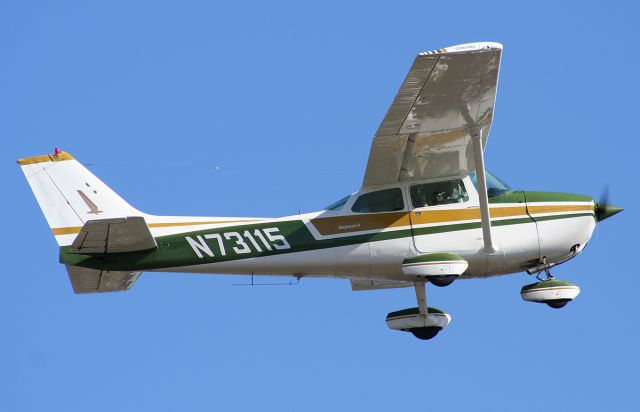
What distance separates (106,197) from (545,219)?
5.65m

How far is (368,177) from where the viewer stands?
17.5 metres

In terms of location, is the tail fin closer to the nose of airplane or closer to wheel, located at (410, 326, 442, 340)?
wheel, located at (410, 326, 442, 340)

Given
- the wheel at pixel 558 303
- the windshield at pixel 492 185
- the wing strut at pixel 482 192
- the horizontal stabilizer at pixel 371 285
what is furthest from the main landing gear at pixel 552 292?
the horizontal stabilizer at pixel 371 285

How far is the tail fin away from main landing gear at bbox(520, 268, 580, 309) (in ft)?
17.5

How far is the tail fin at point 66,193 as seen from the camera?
1697cm

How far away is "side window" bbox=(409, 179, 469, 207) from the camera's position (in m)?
17.5

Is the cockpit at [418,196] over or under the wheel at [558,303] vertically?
over

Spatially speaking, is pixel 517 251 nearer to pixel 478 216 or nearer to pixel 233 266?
pixel 478 216

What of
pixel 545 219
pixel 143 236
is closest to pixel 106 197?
pixel 143 236

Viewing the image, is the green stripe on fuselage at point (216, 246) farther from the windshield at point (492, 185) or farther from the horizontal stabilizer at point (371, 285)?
the horizontal stabilizer at point (371, 285)

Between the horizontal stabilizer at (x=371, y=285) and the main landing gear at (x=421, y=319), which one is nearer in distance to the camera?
the main landing gear at (x=421, y=319)

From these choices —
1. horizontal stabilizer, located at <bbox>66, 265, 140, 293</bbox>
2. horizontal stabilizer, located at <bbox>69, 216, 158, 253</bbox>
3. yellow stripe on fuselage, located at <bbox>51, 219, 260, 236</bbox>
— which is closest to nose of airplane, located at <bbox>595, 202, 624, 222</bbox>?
yellow stripe on fuselage, located at <bbox>51, 219, 260, 236</bbox>

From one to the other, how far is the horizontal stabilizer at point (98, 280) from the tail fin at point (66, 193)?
1.78 ft

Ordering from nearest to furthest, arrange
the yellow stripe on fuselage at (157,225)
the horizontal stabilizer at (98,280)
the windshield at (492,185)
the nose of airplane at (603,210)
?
the yellow stripe on fuselage at (157,225) → the horizontal stabilizer at (98,280) → the windshield at (492,185) → the nose of airplane at (603,210)
